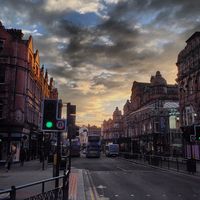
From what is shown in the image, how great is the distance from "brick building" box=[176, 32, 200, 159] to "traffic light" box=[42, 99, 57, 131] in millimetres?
33050

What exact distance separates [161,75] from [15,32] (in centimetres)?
4057

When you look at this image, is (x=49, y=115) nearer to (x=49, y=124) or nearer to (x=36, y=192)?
(x=49, y=124)

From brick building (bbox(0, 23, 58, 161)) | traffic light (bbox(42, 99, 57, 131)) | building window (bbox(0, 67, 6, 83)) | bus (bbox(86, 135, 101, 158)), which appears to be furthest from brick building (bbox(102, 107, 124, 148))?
traffic light (bbox(42, 99, 57, 131))

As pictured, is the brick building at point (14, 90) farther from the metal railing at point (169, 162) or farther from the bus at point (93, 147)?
the bus at point (93, 147)

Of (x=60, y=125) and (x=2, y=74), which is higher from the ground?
(x=2, y=74)

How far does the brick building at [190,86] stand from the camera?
4366 centimetres

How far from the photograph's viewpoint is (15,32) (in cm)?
4072

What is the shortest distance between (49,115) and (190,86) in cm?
3817

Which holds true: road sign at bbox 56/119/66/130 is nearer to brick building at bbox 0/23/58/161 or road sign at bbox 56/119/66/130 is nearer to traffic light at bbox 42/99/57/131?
traffic light at bbox 42/99/57/131

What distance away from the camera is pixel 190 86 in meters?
46.7

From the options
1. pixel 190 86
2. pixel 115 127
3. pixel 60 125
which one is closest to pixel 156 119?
pixel 190 86

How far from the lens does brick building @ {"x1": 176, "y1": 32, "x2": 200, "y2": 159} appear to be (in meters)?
43.7

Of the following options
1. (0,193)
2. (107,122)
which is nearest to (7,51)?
(0,193)

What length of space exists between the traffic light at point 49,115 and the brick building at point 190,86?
33050 mm
